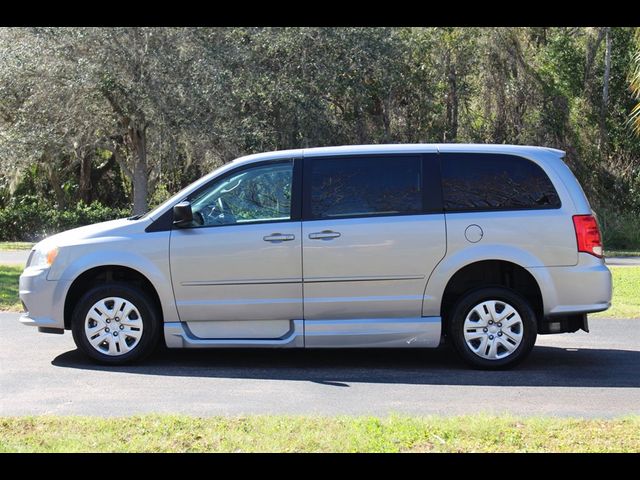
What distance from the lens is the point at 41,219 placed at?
1134 inches

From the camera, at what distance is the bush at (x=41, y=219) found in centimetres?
2842

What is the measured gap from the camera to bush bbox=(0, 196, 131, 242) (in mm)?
28422

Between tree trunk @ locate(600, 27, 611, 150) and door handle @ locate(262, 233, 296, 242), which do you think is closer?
door handle @ locate(262, 233, 296, 242)

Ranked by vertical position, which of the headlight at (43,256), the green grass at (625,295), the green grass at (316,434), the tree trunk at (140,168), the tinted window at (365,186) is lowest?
the green grass at (316,434)

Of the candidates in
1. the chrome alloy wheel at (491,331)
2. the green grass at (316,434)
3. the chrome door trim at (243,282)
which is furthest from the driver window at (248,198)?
the green grass at (316,434)

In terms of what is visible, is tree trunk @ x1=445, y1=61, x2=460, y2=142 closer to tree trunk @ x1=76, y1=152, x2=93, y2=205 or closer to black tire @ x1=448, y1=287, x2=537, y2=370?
tree trunk @ x1=76, y1=152, x2=93, y2=205

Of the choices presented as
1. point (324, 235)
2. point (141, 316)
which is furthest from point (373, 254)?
point (141, 316)

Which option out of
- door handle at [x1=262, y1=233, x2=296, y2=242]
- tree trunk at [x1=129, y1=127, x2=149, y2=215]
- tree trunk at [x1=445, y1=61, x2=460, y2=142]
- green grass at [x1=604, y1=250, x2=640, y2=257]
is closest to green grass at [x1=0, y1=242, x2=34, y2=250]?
tree trunk at [x1=129, y1=127, x2=149, y2=215]

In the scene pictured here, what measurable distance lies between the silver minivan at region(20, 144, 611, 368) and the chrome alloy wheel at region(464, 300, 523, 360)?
1 centimetres

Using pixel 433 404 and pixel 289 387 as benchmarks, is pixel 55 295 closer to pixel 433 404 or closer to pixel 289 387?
pixel 289 387

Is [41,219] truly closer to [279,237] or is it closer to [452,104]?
→ [452,104]

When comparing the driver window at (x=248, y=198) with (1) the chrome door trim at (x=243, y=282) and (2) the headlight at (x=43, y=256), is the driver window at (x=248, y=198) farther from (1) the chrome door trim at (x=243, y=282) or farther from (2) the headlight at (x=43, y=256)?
(2) the headlight at (x=43, y=256)

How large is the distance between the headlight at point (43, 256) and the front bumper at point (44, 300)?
2.4 inches
